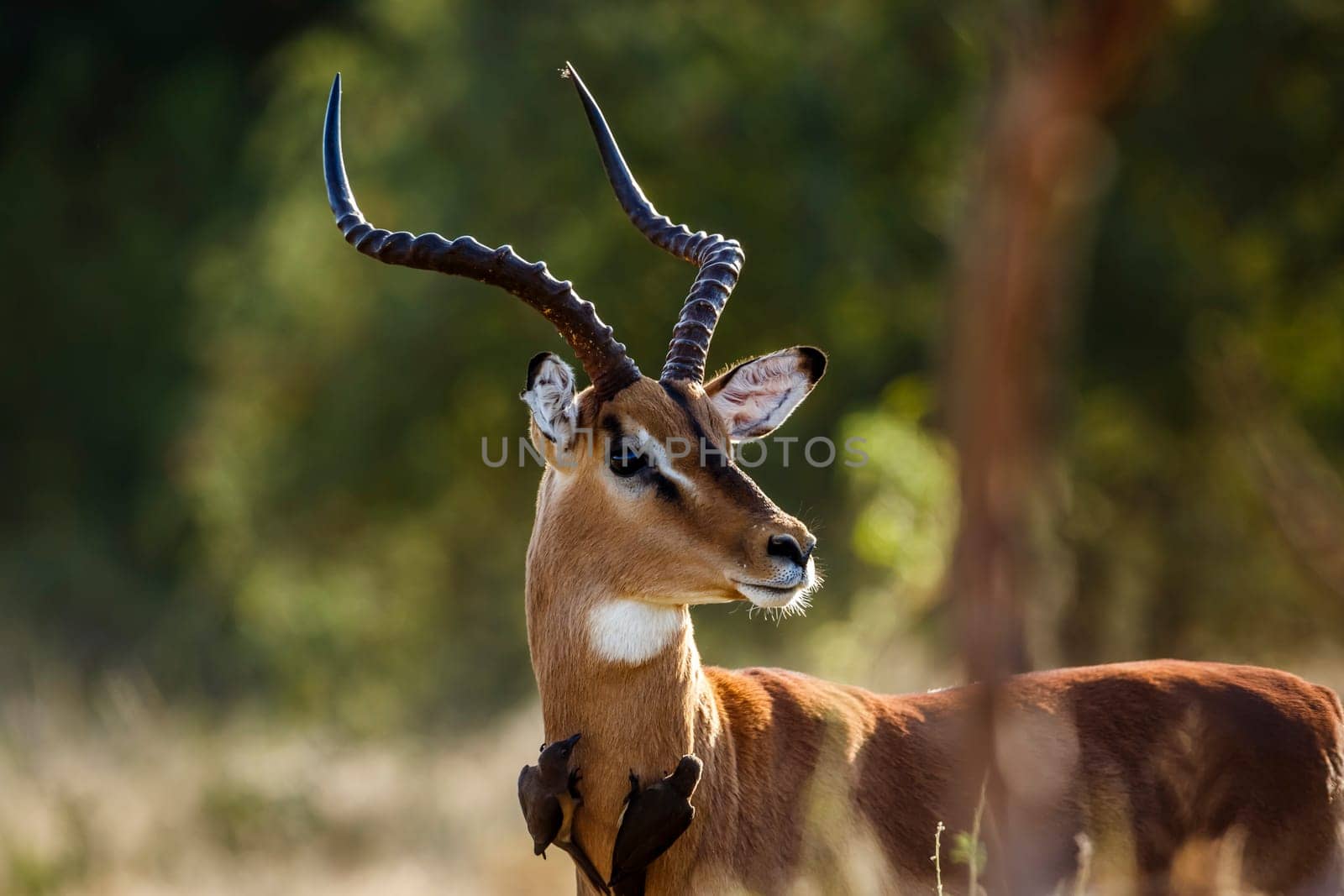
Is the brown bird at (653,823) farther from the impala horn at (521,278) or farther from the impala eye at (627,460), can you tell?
the impala horn at (521,278)

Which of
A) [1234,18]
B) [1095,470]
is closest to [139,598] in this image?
[1095,470]

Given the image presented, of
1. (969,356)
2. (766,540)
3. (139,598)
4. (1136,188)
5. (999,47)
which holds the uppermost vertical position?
(1136,188)

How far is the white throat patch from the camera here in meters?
4.80

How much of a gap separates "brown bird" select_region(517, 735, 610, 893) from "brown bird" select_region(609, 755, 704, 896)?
0.14 meters

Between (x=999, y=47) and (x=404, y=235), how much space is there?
2.89 metres

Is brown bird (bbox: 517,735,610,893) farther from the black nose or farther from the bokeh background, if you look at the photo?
the bokeh background

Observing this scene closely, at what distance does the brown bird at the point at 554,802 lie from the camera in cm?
456

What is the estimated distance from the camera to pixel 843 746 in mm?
4922

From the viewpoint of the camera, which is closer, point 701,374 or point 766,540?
point 766,540

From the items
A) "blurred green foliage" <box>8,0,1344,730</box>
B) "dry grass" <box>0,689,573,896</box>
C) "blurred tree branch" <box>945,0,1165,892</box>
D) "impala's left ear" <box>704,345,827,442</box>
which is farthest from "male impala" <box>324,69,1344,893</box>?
"blurred green foliage" <box>8,0,1344,730</box>

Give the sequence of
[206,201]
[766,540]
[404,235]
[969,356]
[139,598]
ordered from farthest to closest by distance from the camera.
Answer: [206,201], [139,598], [404,235], [766,540], [969,356]

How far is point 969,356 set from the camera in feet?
7.76

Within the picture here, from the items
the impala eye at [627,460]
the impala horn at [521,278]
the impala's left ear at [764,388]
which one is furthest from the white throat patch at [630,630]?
the impala's left ear at [764,388]

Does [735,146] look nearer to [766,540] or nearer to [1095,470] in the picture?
[1095,470]
